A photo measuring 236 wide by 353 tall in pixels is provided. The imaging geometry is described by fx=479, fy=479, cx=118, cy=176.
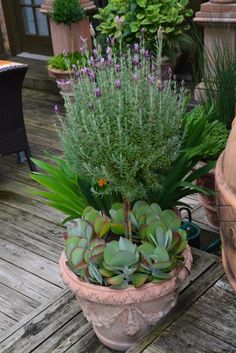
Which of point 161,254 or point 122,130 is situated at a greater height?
point 122,130

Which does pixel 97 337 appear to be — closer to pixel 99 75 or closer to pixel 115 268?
pixel 115 268

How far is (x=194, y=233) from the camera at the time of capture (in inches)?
92.6

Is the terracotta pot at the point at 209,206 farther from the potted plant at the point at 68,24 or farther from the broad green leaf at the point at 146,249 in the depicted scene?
the potted plant at the point at 68,24

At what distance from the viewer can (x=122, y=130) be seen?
1.56m

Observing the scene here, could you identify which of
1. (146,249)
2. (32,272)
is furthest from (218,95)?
(32,272)

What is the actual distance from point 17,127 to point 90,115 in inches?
91.7

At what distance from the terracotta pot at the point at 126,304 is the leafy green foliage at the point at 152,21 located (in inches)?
127

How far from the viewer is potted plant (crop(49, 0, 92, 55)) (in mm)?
5371

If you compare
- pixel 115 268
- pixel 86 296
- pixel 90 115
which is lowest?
pixel 86 296

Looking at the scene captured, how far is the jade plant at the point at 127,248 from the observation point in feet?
5.26

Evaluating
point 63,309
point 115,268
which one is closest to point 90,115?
point 115,268

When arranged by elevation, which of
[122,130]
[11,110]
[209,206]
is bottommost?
[209,206]

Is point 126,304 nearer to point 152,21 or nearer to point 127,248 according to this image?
point 127,248

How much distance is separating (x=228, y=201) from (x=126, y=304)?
3.01 ft
